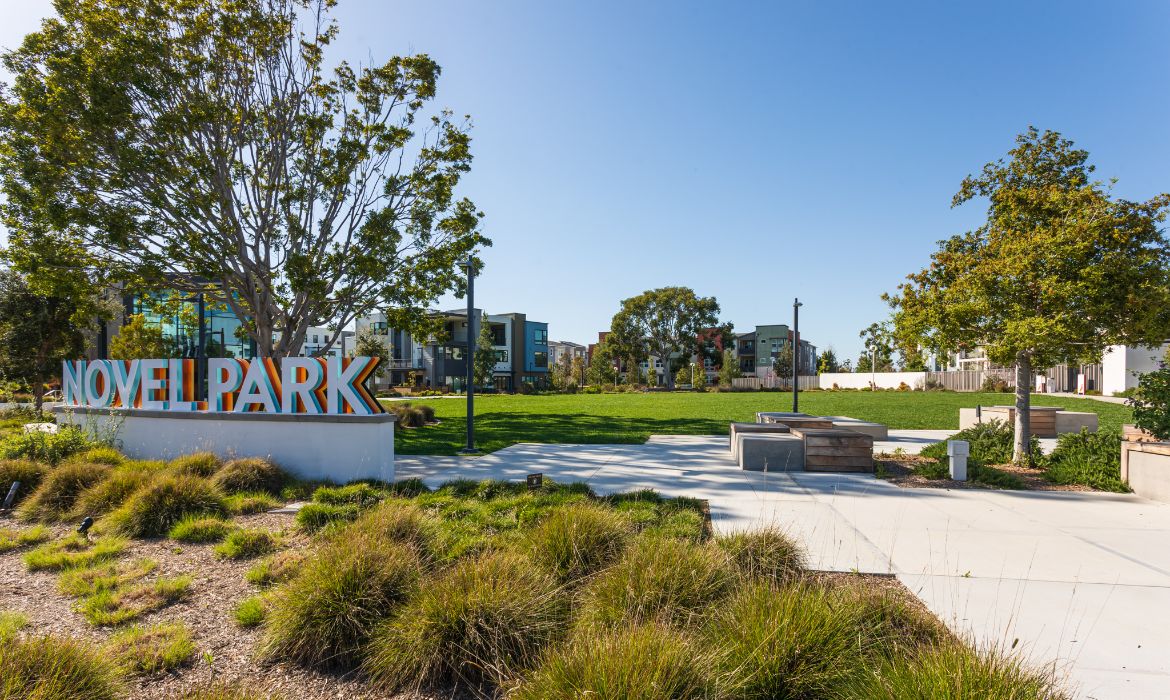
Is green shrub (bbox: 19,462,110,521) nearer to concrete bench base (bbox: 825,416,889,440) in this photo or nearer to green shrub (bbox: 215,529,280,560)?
green shrub (bbox: 215,529,280,560)

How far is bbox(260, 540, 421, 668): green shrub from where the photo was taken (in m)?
3.62

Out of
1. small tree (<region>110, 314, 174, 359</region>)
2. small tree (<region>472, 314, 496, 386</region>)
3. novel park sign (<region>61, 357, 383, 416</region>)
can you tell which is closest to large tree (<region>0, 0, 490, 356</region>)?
novel park sign (<region>61, 357, 383, 416</region>)

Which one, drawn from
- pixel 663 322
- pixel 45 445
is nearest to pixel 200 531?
pixel 45 445

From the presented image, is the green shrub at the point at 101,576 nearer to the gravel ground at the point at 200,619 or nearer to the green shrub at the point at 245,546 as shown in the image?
the gravel ground at the point at 200,619

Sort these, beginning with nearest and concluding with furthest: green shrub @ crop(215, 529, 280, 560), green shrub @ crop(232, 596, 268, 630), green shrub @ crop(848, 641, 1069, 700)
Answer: green shrub @ crop(848, 641, 1069, 700) → green shrub @ crop(232, 596, 268, 630) → green shrub @ crop(215, 529, 280, 560)

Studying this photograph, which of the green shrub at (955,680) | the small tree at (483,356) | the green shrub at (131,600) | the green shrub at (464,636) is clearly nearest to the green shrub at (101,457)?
the green shrub at (131,600)

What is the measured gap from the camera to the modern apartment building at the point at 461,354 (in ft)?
202

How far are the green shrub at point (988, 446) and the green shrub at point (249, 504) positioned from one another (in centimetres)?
1095

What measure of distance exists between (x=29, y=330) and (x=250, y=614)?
83.5 feet

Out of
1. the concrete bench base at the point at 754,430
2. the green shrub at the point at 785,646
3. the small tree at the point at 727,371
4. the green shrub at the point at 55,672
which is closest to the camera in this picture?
the green shrub at the point at 55,672

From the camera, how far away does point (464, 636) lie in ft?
11.1

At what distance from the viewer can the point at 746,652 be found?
302 cm

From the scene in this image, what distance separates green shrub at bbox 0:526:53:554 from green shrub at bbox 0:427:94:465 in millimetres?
3968

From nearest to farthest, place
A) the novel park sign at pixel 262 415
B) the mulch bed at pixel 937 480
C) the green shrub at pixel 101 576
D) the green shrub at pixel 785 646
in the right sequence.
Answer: the green shrub at pixel 785 646, the green shrub at pixel 101 576, the mulch bed at pixel 937 480, the novel park sign at pixel 262 415
